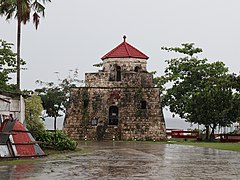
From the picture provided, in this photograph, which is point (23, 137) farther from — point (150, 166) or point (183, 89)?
point (183, 89)

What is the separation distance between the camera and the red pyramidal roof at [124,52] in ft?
143

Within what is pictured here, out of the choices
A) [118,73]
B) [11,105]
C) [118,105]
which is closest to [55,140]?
[11,105]

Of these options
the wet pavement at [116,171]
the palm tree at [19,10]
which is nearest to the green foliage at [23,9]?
the palm tree at [19,10]

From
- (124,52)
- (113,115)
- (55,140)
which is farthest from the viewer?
(124,52)

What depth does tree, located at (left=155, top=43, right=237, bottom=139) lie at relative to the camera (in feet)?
140

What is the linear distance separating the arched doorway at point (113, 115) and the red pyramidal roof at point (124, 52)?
4.56 meters

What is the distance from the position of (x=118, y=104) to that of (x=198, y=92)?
7.40m

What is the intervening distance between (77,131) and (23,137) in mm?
22796

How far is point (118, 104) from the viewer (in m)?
43.1

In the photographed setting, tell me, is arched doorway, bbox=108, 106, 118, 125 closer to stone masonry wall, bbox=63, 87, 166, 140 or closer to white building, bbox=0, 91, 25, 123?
stone masonry wall, bbox=63, 87, 166, 140

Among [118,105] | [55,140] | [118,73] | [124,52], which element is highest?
[124,52]

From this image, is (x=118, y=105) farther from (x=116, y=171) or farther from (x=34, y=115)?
(x=116, y=171)

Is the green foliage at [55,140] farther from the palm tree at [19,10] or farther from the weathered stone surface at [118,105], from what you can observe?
the weathered stone surface at [118,105]

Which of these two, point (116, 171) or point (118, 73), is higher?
point (118, 73)
